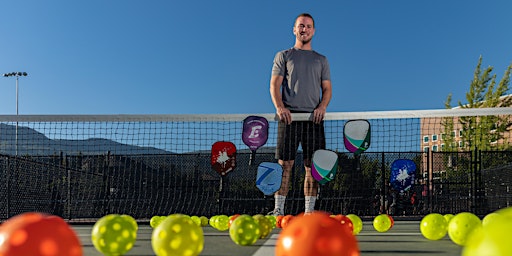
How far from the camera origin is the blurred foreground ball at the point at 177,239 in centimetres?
318

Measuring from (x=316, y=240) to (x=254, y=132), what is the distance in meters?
5.80

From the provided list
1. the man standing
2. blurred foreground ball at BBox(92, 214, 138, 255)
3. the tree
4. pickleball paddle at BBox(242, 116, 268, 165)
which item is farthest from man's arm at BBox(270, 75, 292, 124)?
the tree

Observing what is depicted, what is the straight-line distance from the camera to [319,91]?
6.86 meters

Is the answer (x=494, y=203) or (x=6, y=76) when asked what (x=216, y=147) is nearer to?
(x=494, y=203)

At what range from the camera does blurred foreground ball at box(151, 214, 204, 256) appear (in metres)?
3.18

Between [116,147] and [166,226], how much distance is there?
9.18 meters

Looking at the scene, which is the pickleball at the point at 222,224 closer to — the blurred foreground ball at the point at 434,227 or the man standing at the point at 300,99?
the man standing at the point at 300,99

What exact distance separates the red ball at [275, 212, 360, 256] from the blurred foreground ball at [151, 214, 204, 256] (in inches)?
33.9

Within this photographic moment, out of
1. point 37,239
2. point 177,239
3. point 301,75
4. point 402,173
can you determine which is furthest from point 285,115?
point 402,173

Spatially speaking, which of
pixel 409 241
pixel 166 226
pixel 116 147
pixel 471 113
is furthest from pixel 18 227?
pixel 116 147

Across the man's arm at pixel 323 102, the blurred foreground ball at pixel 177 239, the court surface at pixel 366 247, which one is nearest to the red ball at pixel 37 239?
the blurred foreground ball at pixel 177 239

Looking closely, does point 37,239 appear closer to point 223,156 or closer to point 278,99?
point 278,99

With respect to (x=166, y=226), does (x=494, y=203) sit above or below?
below

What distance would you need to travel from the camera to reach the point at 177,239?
10.4 feet
